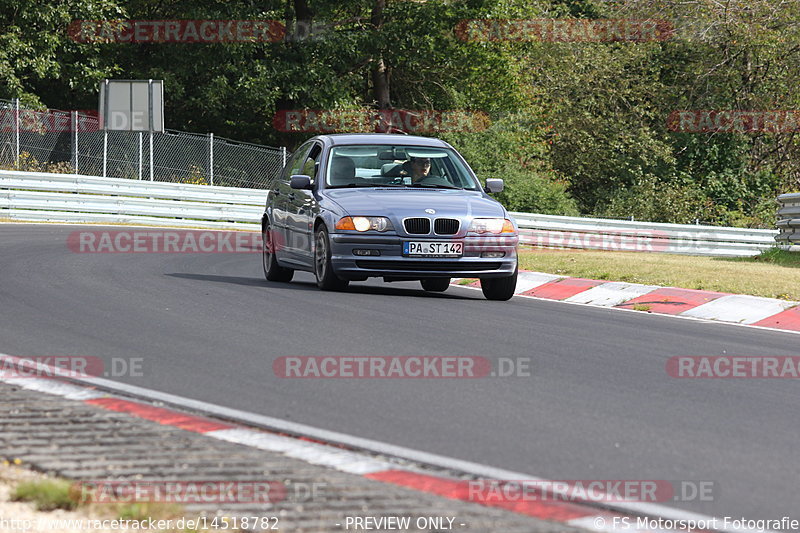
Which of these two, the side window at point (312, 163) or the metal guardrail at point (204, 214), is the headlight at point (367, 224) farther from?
the metal guardrail at point (204, 214)

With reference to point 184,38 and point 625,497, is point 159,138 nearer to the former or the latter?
point 184,38

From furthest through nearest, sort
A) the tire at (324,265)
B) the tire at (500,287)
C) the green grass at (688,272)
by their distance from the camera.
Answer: the green grass at (688,272) < the tire at (500,287) < the tire at (324,265)

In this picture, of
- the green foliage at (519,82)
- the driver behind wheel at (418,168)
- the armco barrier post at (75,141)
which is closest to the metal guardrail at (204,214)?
the armco barrier post at (75,141)

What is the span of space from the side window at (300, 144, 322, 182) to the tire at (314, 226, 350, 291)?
121cm

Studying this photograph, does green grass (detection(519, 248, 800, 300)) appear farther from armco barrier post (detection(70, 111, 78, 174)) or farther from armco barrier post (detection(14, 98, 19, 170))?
armco barrier post (detection(70, 111, 78, 174))

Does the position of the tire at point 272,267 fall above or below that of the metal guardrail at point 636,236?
above

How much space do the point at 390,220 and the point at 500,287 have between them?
1.46m

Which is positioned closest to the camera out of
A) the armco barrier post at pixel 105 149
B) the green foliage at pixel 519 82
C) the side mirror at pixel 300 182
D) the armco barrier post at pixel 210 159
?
the side mirror at pixel 300 182

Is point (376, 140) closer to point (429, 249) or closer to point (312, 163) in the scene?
point (312, 163)

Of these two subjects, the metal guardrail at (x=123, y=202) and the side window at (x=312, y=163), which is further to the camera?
the metal guardrail at (x=123, y=202)

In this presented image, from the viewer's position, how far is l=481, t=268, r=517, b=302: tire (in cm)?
1295

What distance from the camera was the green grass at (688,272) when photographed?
1417 centimetres

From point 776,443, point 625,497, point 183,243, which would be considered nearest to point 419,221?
point 776,443

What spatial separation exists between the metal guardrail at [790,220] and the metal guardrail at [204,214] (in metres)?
5.10
